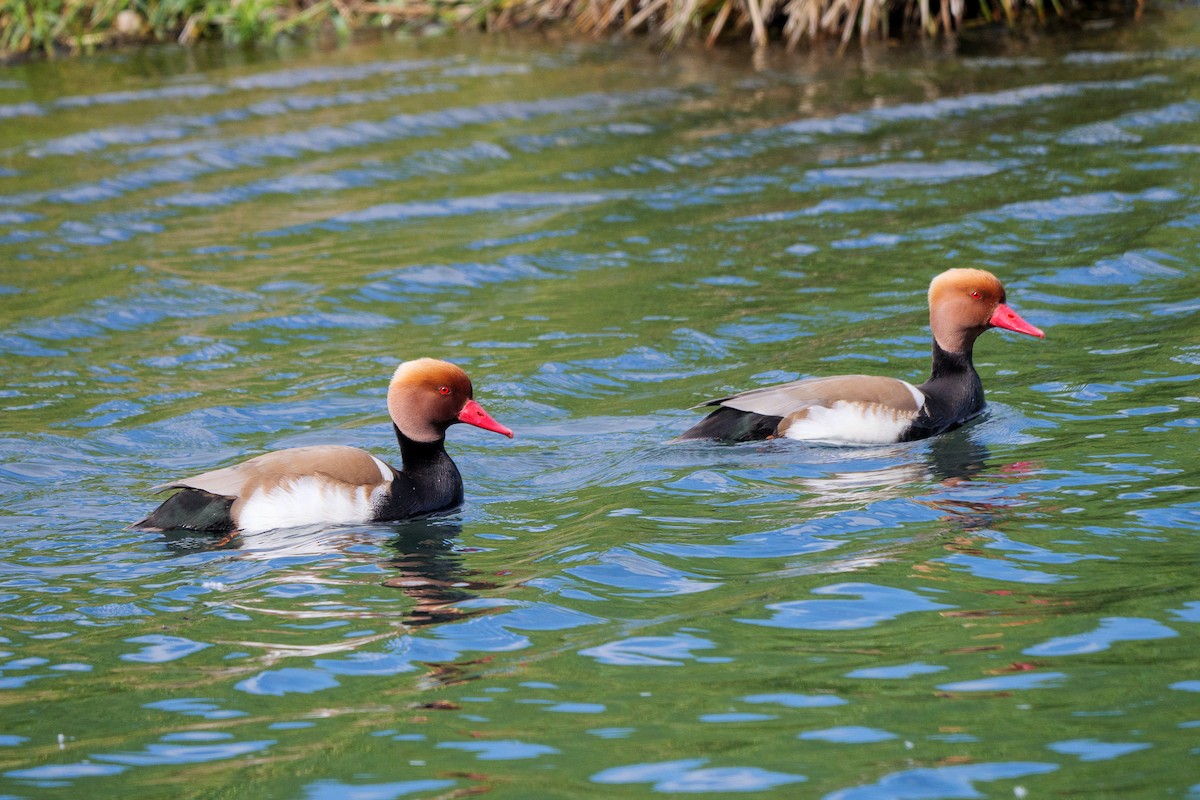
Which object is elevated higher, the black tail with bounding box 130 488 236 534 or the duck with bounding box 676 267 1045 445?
the duck with bounding box 676 267 1045 445

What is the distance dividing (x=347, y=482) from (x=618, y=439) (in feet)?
5.40

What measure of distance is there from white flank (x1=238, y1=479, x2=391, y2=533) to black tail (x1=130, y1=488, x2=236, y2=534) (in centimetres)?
8

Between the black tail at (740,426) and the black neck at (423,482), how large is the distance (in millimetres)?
1304

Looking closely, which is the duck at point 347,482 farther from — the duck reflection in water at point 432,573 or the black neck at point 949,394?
the black neck at point 949,394

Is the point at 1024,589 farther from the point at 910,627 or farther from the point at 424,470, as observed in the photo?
the point at 424,470

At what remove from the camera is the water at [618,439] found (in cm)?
459

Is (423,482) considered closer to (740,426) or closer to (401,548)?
(401,548)

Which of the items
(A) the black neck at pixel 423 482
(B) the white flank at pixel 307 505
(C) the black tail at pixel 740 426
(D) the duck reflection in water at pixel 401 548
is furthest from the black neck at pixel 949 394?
(B) the white flank at pixel 307 505

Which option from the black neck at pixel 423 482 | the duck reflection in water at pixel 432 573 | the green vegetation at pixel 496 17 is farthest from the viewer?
the green vegetation at pixel 496 17

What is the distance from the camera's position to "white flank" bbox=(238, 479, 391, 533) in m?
6.69

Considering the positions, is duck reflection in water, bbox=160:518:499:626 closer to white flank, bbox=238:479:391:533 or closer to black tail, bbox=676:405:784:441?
white flank, bbox=238:479:391:533

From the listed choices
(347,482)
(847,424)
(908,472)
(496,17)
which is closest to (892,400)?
(847,424)

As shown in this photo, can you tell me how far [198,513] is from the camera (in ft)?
21.9

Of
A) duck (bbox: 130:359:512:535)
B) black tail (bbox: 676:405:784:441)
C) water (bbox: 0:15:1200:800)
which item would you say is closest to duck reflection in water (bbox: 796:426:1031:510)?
water (bbox: 0:15:1200:800)
